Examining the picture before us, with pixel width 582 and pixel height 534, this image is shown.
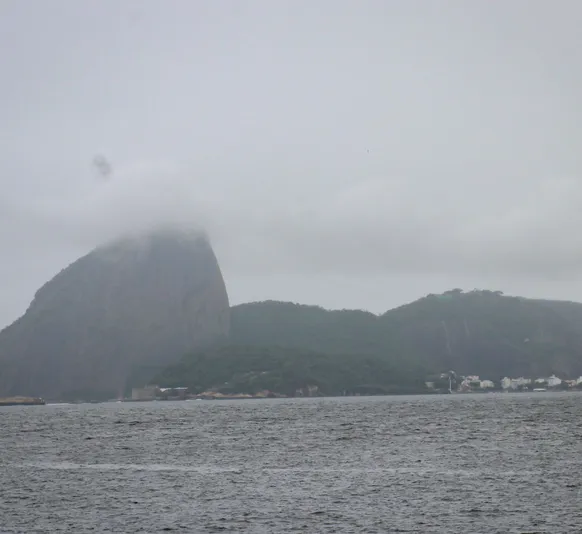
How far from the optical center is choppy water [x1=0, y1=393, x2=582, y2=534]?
42.5 m

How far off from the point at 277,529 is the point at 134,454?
41.0m

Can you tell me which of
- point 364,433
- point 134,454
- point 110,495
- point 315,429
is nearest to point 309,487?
point 110,495

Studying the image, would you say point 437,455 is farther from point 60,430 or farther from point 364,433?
point 60,430

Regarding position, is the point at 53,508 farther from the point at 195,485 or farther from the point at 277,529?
the point at 277,529

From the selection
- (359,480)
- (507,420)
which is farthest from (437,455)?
(507,420)

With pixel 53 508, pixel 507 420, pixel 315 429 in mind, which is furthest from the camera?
pixel 507 420

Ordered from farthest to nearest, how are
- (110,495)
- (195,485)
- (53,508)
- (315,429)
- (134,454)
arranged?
(315,429) < (134,454) < (195,485) < (110,495) < (53,508)

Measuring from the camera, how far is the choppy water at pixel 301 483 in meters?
42.5

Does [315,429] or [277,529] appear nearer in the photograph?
[277,529]

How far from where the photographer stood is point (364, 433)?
3981 inches

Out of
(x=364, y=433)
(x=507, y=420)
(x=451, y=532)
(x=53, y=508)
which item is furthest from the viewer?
(x=507, y=420)

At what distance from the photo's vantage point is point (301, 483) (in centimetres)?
5591

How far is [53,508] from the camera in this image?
47.7 metres

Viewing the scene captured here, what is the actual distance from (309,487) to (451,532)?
15.7 metres
